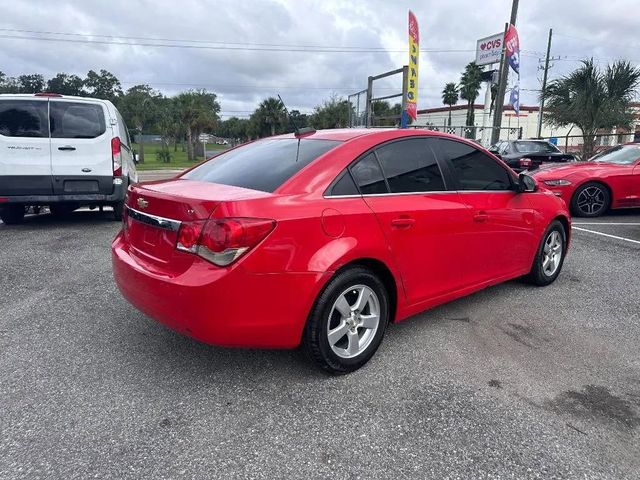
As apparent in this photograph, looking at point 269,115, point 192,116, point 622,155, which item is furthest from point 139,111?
point 622,155

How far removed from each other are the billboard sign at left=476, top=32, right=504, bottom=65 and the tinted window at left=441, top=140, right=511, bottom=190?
22407 mm

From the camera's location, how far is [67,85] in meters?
77.0

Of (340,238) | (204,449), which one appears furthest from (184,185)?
(204,449)

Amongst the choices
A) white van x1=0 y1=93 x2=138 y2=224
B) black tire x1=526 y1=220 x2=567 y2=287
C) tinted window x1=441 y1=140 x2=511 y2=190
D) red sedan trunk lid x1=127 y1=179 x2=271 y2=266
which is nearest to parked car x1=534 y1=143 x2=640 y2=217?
black tire x1=526 y1=220 x2=567 y2=287

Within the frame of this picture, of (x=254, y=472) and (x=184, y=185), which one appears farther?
(x=184, y=185)

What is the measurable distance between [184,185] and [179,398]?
1.30 m

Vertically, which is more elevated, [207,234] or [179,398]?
[207,234]

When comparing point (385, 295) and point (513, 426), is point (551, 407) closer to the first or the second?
point (513, 426)

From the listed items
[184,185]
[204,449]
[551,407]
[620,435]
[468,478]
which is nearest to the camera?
[468,478]

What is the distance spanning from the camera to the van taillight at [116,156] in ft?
23.3

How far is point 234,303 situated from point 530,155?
1472cm

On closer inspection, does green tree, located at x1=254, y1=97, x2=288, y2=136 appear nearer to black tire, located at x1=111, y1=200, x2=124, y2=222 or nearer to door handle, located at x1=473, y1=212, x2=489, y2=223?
black tire, located at x1=111, y1=200, x2=124, y2=222

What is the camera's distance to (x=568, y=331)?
3750 mm

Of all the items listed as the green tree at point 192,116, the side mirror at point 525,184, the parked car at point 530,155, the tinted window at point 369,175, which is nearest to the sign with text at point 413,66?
the parked car at point 530,155
